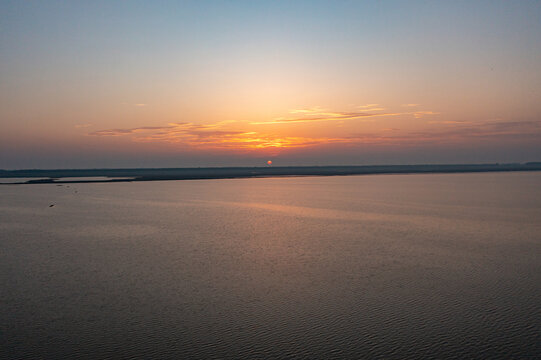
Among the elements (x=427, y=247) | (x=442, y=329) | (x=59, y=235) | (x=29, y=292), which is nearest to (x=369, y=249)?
(x=427, y=247)

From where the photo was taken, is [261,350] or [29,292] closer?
[261,350]

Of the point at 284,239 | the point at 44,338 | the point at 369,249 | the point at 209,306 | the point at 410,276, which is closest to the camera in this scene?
the point at 44,338

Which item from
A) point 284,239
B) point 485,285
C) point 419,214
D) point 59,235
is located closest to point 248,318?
point 485,285

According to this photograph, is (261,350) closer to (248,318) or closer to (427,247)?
(248,318)

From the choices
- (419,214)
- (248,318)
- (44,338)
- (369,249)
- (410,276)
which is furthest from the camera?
(419,214)

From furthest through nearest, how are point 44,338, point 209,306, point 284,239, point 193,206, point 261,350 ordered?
point 193,206
point 284,239
point 209,306
point 44,338
point 261,350

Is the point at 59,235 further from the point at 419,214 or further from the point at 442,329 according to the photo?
the point at 419,214
